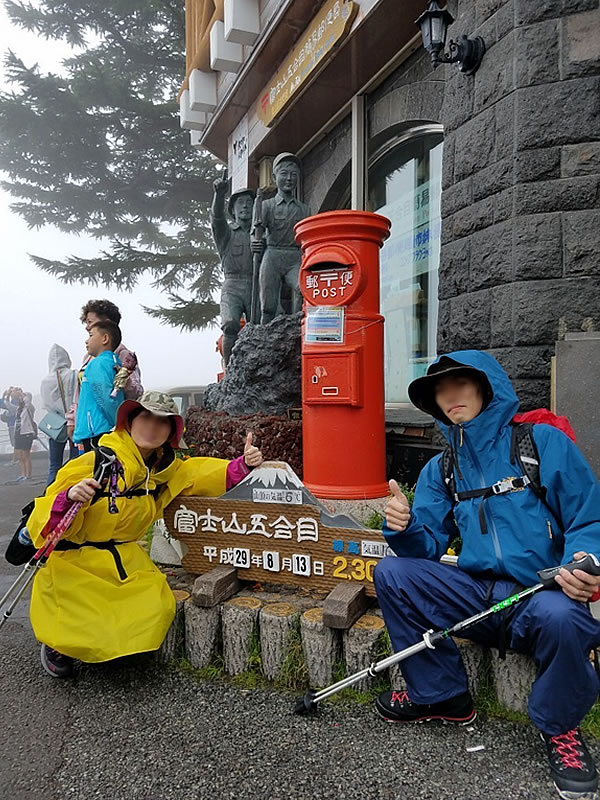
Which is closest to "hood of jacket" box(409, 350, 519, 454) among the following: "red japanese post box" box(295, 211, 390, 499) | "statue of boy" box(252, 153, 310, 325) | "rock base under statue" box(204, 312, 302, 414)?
"red japanese post box" box(295, 211, 390, 499)

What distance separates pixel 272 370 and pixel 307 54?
396cm

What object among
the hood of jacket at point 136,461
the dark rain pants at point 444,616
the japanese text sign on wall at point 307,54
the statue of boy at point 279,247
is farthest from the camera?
the japanese text sign on wall at point 307,54

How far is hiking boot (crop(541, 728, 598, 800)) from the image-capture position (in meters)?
1.77

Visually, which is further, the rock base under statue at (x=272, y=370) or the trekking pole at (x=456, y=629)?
the rock base under statue at (x=272, y=370)

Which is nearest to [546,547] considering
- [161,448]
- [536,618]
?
[536,618]

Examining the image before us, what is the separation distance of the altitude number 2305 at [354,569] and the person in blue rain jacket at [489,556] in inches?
16.8

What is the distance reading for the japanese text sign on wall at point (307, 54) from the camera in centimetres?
579

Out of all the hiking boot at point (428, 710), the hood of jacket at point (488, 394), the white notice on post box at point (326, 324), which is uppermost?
the white notice on post box at point (326, 324)

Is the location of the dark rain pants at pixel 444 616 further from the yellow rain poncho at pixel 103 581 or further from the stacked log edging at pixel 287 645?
the yellow rain poncho at pixel 103 581

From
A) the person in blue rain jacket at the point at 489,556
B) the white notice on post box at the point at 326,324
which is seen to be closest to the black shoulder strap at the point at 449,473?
the person in blue rain jacket at the point at 489,556

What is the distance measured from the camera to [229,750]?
6.80 ft

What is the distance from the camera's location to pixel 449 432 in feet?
7.30

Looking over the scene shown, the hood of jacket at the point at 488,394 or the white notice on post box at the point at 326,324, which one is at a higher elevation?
the white notice on post box at the point at 326,324

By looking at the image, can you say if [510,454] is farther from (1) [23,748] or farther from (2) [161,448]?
(1) [23,748]
